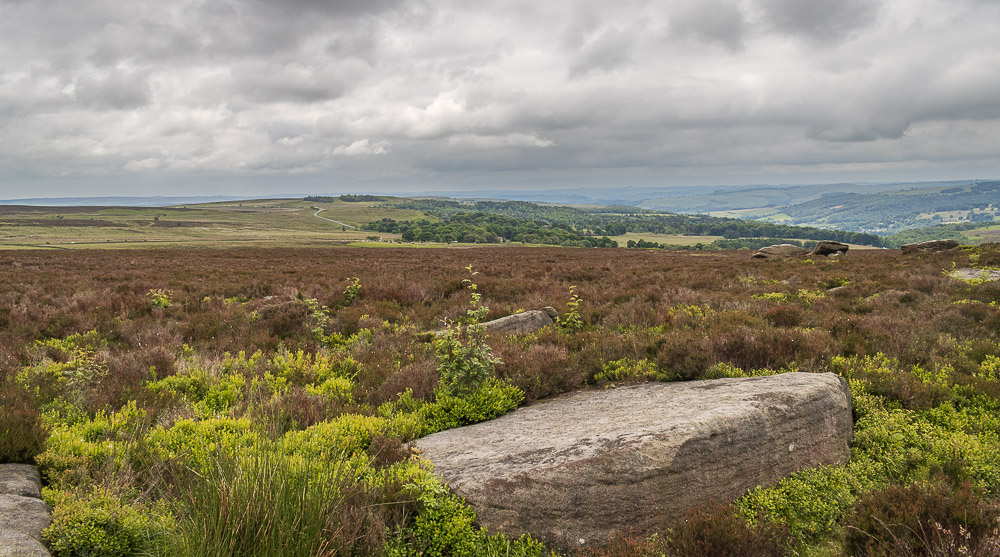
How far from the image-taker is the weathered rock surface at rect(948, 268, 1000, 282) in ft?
47.4

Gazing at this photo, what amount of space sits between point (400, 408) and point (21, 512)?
3.71m

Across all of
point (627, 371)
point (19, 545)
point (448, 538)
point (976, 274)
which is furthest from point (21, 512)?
point (976, 274)

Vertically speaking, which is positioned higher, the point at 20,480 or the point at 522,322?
the point at 20,480

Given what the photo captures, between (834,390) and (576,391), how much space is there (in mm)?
3264

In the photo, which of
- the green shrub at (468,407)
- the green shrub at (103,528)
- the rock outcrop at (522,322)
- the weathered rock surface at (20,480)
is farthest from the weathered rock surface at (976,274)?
the weathered rock surface at (20,480)

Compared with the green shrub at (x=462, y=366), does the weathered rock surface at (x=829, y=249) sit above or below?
below

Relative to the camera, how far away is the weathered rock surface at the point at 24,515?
3.17 metres

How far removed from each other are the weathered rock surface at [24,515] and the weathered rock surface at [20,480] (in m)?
0.16

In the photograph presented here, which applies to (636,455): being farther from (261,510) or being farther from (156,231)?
(156,231)

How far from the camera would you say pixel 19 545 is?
2.95 m

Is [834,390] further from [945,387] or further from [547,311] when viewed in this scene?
[547,311]

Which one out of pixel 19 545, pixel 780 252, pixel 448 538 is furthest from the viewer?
pixel 780 252

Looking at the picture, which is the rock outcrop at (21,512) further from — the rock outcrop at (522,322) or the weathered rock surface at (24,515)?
the rock outcrop at (522,322)

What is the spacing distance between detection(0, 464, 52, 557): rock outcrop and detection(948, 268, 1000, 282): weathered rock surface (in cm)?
2171
